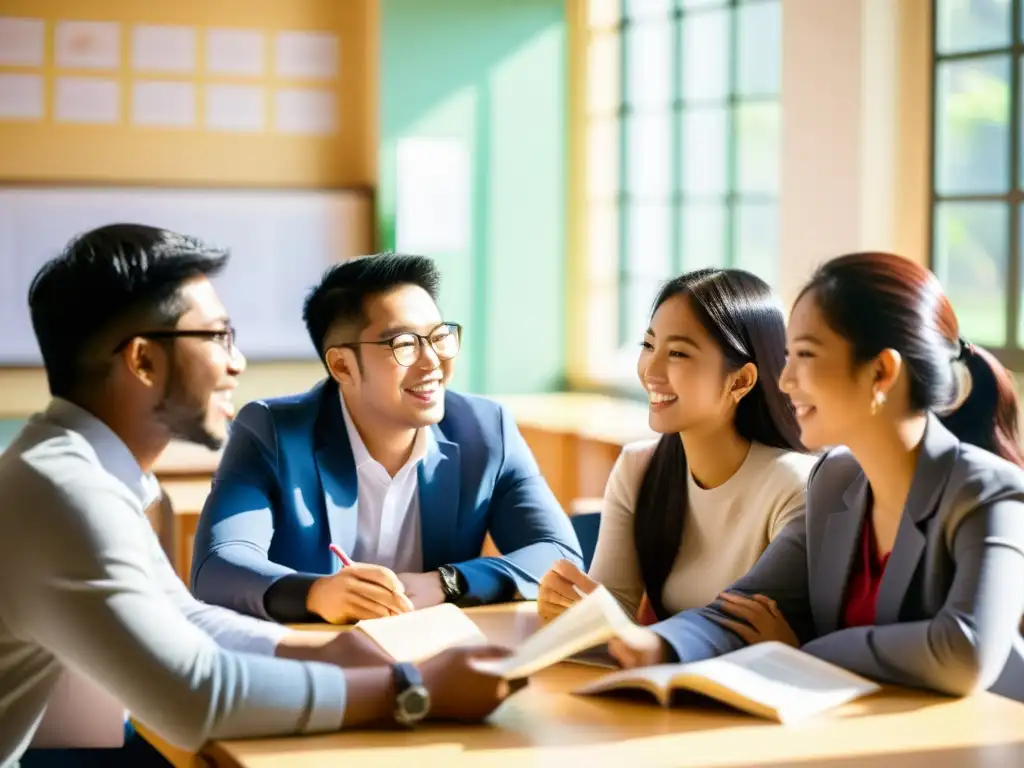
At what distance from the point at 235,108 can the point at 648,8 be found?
1.96 m

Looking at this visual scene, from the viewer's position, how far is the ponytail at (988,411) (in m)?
2.49

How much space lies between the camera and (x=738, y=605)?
2.42 metres

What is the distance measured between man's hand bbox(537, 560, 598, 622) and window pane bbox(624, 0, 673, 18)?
15.1 ft

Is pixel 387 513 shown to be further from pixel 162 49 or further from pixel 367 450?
pixel 162 49

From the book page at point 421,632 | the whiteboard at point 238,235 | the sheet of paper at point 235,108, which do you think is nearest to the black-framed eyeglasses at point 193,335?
the book page at point 421,632

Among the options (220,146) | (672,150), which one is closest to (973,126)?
(672,150)

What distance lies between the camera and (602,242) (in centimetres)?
741

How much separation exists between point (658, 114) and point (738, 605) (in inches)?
190

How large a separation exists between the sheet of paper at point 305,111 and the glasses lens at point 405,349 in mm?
4368

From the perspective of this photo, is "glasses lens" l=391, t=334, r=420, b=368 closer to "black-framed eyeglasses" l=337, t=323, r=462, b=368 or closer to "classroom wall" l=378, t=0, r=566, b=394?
"black-framed eyeglasses" l=337, t=323, r=462, b=368

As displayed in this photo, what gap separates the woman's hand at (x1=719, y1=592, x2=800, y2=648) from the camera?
2379 millimetres

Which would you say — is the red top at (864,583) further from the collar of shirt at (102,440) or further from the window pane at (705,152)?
the window pane at (705,152)

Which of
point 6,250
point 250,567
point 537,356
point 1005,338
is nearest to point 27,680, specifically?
point 250,567

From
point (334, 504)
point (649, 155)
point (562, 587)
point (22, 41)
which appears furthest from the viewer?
point (649, 155)
